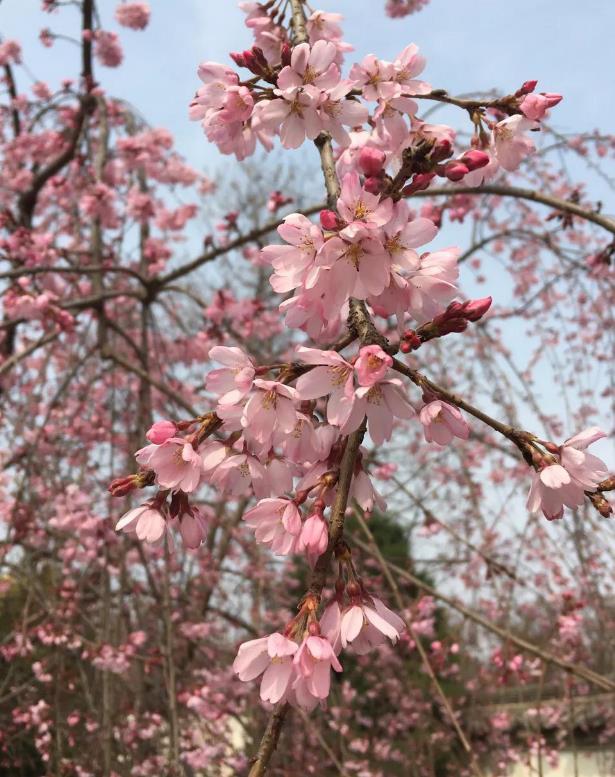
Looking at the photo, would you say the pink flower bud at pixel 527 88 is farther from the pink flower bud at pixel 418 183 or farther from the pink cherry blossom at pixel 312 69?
the pink flower bud at pixel 418 183

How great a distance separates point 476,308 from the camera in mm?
909

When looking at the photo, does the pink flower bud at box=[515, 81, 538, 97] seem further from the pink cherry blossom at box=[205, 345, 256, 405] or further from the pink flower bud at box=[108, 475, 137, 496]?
the pink flower bud at box=[108, 475, 137, 496]

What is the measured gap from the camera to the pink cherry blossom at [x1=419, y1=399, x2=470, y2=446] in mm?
938

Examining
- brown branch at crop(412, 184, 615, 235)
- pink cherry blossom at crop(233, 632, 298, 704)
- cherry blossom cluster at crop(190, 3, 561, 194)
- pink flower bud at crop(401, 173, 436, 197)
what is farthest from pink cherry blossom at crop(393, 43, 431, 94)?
pink cherry blossom at crop(233, 632, 298, 704)

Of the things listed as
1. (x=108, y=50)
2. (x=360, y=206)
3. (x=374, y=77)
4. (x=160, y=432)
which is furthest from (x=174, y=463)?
(x=108, y=50)

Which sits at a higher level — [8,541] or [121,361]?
[121,361]

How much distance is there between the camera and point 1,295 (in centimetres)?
328

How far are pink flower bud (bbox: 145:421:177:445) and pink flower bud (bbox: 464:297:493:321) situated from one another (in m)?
0.43

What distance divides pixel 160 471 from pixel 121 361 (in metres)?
2.37

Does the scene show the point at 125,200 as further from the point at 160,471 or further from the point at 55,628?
the point at 160,471

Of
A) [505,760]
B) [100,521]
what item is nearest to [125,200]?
[100,521]

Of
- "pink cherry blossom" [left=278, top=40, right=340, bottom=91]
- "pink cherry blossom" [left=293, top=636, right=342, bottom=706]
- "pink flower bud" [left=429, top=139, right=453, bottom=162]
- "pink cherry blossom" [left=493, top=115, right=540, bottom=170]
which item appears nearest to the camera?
"pink cherry blossom" [left=293, top=636, right=342, bottom=706]

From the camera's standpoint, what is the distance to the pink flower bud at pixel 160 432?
0.94 metres

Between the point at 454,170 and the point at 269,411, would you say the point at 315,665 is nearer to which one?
the point at 269,411
